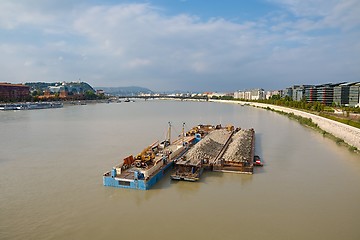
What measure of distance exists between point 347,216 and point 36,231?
6776 millimetres

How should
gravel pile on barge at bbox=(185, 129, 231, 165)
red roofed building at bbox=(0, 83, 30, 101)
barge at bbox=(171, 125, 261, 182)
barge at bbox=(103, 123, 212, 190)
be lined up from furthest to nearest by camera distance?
red roofed building at bbox=(0, 83, 30, 101) → gravel pile on barge at bbox=(185, 129, 231, 165) → barge at bbox=(171, 125, 261, 182) → barge at bbox=(103, 123, 212, 190)

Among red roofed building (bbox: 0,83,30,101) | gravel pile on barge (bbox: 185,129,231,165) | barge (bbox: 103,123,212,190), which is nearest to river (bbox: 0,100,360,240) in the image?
barge (bbox: 103,123,212,190)

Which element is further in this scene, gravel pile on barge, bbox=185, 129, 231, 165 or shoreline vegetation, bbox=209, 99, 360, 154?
shoreline vegetation, bbox=209, 99, 360, 154

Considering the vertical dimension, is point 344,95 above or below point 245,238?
above

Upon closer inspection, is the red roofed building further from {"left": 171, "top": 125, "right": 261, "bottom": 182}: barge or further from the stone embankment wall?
the stone embankment wall

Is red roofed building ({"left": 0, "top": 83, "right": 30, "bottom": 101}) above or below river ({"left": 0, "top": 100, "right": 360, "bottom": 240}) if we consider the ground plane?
above

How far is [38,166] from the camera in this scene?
33.3 feet

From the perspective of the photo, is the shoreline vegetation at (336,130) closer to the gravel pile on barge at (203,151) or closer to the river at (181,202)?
the river at (181,202)

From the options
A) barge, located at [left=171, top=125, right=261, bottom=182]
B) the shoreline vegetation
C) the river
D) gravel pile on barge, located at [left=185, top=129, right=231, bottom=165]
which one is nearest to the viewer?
the river

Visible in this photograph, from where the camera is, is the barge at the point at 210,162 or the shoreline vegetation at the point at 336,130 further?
the shoreline vegetation at the point at 336,130

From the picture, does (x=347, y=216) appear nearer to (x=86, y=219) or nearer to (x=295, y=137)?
(x=86, y=219)

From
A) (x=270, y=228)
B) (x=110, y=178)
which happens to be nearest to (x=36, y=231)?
(x=110, y=178)

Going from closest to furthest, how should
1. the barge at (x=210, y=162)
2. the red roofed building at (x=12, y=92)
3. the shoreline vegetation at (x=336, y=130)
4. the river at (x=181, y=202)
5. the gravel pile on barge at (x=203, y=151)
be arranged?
the river at (x=181, y=202), the barge at (x=210, y=162), the gravel pile on barge at (x=203, y=151), the shoreline vegetation at (x=336, y=130), the red roofed building at (x=12, y=92)

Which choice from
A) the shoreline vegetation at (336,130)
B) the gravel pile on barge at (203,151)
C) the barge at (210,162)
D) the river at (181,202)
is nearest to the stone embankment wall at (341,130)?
the shoreline vegetation at (336,130)
